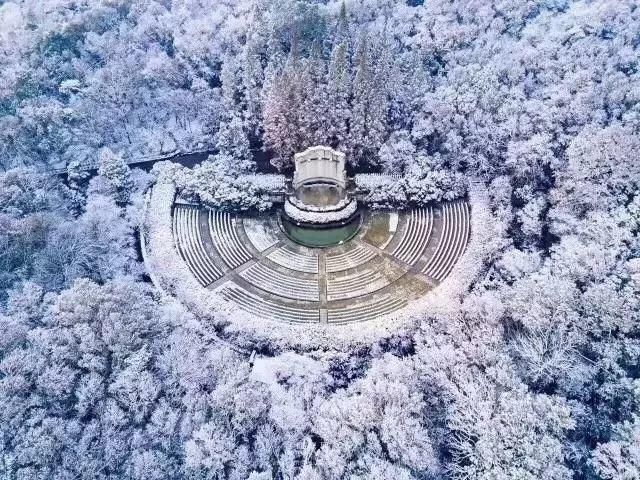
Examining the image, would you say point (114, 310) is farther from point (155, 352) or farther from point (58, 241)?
point (58, 241)

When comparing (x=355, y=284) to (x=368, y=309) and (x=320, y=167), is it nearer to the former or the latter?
(x=368, y=309)

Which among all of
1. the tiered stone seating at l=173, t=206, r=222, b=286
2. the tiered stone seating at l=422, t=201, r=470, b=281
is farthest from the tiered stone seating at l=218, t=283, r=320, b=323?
the tiered stone seating at l=422, t=201, r=470, b=281

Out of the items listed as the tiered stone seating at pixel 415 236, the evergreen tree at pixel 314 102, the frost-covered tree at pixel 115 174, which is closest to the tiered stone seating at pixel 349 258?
the tiered stone seating at pixel 415 236

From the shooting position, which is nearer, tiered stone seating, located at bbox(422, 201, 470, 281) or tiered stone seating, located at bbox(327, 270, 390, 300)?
tiered stone seating, located at bbox(327, 270, 390, 300)

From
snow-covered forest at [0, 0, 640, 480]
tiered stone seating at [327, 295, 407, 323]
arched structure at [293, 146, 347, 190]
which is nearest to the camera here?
snow-covered forest at [0, 0, 640, 480]

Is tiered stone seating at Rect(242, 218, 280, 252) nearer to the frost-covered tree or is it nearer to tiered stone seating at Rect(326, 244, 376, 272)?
tiered stone seating at Rect(326, 244, 376, 272)

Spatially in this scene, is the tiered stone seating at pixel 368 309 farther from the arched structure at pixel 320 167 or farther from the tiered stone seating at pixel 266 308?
the arched structure at pixel 320 167

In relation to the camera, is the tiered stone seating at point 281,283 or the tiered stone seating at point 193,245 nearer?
the tiered stone seating at point 281,283
